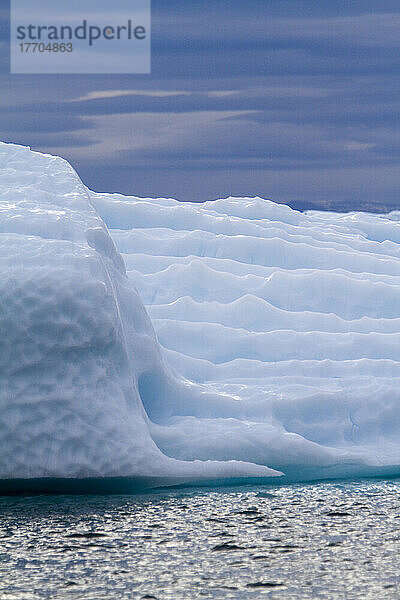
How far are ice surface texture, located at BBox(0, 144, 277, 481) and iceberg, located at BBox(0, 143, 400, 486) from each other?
14 millimetres

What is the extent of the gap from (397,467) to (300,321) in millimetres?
3146

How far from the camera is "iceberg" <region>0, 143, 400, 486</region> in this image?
345 inches

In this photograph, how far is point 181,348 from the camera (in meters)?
11.7

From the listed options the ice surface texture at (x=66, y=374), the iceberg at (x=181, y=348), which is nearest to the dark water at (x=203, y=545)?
the ice surface texture at (x=66, y=374)

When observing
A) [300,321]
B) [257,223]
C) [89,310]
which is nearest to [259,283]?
[300,321]

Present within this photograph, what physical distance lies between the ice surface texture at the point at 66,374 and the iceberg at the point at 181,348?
0.05 ft

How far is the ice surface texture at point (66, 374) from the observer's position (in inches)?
343

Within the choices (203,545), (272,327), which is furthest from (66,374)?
(272,327)

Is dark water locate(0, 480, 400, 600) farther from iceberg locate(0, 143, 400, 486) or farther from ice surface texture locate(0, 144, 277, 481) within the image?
iceberg locate(0, 143, 400, 486)

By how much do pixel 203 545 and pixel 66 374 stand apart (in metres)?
2.51

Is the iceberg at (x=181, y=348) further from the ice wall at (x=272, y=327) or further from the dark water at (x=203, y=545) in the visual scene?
the dark water at (x=203, y=545)

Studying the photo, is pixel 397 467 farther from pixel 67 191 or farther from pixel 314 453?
pixel 67 191

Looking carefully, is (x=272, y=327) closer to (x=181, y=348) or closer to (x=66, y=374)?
(x=181, y=348)

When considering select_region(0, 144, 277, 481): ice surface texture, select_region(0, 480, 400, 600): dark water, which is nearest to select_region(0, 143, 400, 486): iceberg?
select_region(0, 144, 277, 481): ice surface texture
